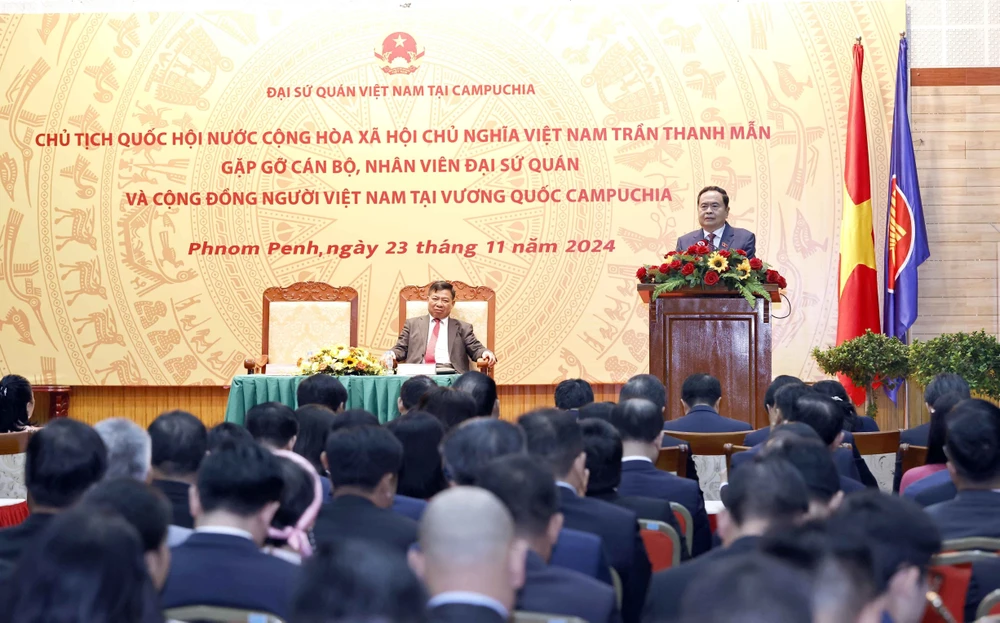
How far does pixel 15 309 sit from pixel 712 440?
6.15m

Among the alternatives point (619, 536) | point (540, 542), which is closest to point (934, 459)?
point (619, 536)

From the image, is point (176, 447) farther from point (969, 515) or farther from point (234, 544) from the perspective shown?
point (969, 515)

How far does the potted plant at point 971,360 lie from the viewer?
559 cm

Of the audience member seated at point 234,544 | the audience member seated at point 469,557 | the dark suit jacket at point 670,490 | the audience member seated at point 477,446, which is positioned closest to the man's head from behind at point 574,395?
the dark suit jacket at point 670,490

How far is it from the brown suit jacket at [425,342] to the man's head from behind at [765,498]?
554 centimetres

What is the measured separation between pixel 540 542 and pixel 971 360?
4.26 m

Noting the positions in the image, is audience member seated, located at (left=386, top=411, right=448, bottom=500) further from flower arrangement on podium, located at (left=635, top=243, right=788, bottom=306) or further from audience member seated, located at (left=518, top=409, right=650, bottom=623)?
flower arrangement on podium, located at (left=635, top=243, right=788, bottom=306)

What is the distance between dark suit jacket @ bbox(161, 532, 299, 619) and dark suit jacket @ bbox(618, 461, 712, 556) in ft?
4.51

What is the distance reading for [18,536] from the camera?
222 centimetres

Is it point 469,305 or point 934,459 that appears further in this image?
point 469,305

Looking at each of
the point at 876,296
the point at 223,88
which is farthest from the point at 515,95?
the point at 876,296

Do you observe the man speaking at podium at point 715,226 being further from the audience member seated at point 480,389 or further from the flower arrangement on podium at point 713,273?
the audience member seated at point 480,389

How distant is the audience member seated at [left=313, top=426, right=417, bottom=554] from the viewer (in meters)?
2.49

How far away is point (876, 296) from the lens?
25.6 feet
